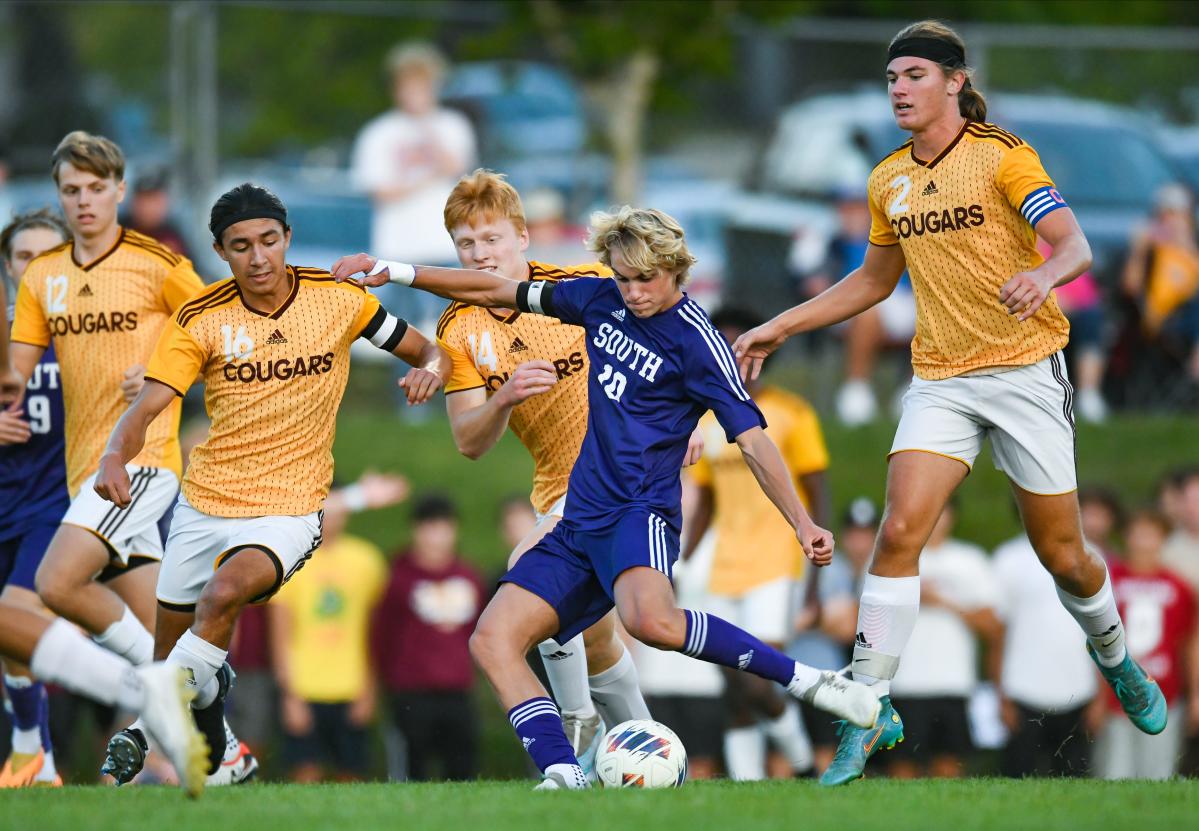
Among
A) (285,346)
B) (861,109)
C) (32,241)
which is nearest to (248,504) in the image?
(285,346)

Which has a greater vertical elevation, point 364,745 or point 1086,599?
point 1086,599

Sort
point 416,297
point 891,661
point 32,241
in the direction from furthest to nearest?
point 416,297 → point 32,241 → point 891,661

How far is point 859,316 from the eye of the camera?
14.8m

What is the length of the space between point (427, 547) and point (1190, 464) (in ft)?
20.9

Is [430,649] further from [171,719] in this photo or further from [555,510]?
[171,719]

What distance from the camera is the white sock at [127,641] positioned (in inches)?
346

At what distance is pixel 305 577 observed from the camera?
41.8 feet

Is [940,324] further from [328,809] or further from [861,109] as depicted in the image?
[861,109]

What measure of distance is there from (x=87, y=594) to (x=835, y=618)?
546cm

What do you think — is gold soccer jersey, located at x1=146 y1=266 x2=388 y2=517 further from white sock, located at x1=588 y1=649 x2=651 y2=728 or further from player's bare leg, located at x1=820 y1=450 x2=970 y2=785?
player's bare leg, located at x1=820 y1=450 x2=970 y2=785

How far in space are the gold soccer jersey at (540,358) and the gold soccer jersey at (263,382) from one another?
495 mm

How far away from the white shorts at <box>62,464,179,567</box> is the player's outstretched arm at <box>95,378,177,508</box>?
32.7 inches

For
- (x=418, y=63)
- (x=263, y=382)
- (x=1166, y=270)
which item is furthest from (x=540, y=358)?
(x=1166, y=270)

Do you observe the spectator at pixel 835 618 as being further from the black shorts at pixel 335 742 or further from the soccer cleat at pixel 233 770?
the soccer cleat at pixel 233 770
